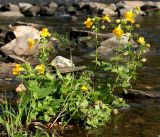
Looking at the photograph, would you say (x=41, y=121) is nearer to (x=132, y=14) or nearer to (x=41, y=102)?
(x=41, y=102)

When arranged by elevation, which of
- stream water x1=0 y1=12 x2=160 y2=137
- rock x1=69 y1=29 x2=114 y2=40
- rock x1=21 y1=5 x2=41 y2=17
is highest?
stream water x1=0 y1=12 x2=160 y2=137

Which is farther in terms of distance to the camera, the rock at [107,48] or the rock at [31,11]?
the rock at [31,11]

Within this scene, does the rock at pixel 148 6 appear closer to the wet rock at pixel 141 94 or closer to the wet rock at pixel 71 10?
the wet rock at pixel 71 10

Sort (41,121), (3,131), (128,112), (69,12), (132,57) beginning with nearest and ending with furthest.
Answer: (3,131) → (41,121) → (132,57) → (128,112) → (69,12)

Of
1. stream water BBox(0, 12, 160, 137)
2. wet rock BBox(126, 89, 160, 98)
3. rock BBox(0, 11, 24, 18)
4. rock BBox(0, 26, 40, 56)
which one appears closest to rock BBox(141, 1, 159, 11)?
rock BBox(0, 11, 24, 18)

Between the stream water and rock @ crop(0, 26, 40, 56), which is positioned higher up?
the stream water

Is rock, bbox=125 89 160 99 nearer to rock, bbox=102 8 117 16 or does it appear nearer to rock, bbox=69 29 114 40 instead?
rock, bbox=69 29 114 40

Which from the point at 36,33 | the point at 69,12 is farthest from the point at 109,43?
the point at 69,12

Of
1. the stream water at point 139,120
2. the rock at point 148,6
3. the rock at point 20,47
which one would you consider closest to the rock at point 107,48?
the rock at point 20,47

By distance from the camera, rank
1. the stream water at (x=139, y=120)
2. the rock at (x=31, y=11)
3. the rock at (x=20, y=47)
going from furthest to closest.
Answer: the rock at (x=31, y=11) < the rock at (x=20, y=47) < the stream water at (x=139, y=120)

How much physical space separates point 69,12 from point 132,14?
2355 centimetres

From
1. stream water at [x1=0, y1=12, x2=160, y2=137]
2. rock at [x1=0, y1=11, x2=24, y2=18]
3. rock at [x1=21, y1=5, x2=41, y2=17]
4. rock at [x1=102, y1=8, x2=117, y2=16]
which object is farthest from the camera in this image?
rock at [x1=102, y1=8, x2=117, y2=16]

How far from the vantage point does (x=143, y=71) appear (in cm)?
1119

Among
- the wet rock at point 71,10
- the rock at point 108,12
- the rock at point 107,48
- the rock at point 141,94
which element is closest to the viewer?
the rock at point 141,94
